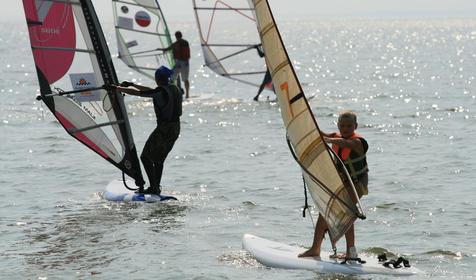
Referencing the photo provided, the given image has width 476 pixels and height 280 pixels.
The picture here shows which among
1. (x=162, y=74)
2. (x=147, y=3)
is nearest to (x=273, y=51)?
(x=162, y=74)

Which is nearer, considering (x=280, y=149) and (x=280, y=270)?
(x=280, y=270)

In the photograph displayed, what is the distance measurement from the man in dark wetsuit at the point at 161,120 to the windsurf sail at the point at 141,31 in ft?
39.7

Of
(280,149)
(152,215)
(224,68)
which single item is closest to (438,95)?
(224,68)

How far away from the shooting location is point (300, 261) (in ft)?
31.2

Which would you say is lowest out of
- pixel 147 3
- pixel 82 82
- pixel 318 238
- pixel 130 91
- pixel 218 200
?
pixel 318 238

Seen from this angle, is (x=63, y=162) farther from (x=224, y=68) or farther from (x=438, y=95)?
(x=438, y=95)

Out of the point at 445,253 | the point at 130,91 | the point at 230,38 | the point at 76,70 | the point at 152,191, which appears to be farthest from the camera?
the point at 230,38

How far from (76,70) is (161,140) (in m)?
1.45

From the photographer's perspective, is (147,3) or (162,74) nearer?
(162,74)

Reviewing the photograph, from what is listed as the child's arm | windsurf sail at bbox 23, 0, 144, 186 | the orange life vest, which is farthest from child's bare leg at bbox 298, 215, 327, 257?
windsurf sail at bbox 23, 0, 144, 186

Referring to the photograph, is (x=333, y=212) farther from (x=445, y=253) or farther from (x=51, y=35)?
(x=51, y=35)

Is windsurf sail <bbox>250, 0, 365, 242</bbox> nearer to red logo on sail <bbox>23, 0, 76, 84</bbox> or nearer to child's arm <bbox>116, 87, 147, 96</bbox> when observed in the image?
child's arm <bbox>116, 87, 147, 96</bbox>

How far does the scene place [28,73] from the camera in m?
49.0

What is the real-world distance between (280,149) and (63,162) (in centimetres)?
378
